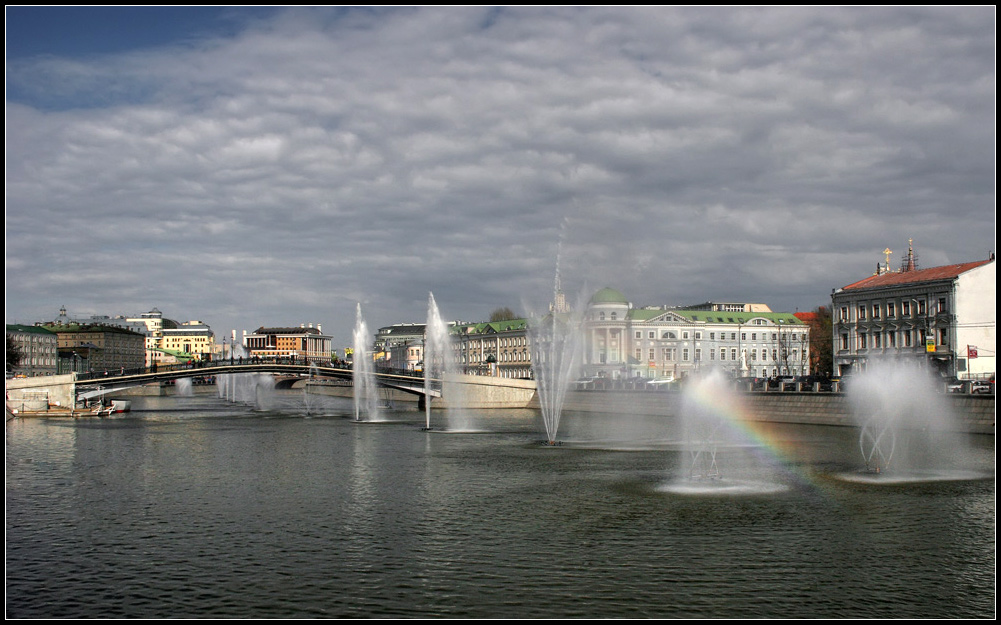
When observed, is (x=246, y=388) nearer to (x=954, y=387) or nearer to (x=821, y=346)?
(x=821, y=346)

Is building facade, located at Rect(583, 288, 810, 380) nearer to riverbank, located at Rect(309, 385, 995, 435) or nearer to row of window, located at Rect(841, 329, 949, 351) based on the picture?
row of window, located at Rect(841, 329, 949, 351)

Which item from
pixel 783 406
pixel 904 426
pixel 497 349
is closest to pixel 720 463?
pixel 904 426

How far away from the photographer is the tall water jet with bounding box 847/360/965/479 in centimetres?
3569

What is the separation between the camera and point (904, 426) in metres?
49.3

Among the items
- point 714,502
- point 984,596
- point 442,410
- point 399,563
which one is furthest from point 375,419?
point 984,596

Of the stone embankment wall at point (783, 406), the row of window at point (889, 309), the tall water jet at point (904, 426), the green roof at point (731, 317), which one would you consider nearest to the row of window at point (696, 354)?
the green roof at point (731, 317)

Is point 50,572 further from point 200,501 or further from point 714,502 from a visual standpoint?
point 714,502

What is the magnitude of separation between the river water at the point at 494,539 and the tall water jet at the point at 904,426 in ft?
3.93

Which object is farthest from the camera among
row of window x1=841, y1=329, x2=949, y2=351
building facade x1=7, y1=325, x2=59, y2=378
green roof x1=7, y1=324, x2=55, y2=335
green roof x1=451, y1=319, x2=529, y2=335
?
green roof x1=451, y1=319, x2=529, y2=335

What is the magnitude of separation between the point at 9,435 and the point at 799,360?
4155 inches

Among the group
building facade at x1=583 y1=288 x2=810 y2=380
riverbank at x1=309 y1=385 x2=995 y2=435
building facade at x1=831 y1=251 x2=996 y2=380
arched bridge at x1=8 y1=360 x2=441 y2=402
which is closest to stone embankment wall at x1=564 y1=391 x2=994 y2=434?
riverbank at x1=309 y1=385 x2=995 y2=435

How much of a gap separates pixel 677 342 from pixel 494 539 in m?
117

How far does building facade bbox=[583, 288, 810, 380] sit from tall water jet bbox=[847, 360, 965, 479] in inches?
2860

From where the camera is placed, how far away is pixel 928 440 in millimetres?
46094
